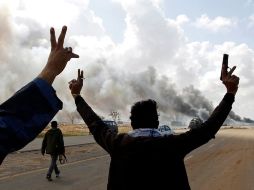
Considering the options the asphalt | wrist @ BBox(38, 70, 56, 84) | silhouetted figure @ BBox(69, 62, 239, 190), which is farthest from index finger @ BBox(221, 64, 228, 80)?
the asphalt

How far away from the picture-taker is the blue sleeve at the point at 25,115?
149 centimetres

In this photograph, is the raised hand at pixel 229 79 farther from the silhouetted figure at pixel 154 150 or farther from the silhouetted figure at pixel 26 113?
the silhouetted figure at pixel 26 113

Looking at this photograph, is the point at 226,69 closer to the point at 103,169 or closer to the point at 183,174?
the point at 183,174

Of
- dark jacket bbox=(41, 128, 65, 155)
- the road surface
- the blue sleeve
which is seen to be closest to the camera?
the blue sleeve

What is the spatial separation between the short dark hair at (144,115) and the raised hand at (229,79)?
48 cm

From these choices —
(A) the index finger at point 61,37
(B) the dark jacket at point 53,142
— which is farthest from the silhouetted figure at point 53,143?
(A) the index finger at point 61,37

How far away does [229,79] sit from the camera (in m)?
3.16

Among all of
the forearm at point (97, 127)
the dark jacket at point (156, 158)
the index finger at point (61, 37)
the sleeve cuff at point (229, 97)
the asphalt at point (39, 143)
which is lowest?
the dark jacket at point (156, 158)

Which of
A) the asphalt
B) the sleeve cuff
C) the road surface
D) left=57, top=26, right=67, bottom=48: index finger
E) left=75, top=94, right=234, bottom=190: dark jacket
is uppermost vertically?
the asphalt

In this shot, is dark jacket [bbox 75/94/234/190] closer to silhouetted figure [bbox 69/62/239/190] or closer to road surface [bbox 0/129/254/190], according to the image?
silhouetted figure [bbox 69/62/239/190]

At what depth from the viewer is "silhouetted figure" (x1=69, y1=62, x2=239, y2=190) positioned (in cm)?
303

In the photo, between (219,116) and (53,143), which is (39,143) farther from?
(219,116)

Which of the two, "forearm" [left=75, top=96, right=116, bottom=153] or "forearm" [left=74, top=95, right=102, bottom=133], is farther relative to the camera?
"forearm" [left=74, top=95, right=102, bottom=133]

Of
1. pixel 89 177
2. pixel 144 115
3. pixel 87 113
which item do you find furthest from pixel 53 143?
pixel 144 115
